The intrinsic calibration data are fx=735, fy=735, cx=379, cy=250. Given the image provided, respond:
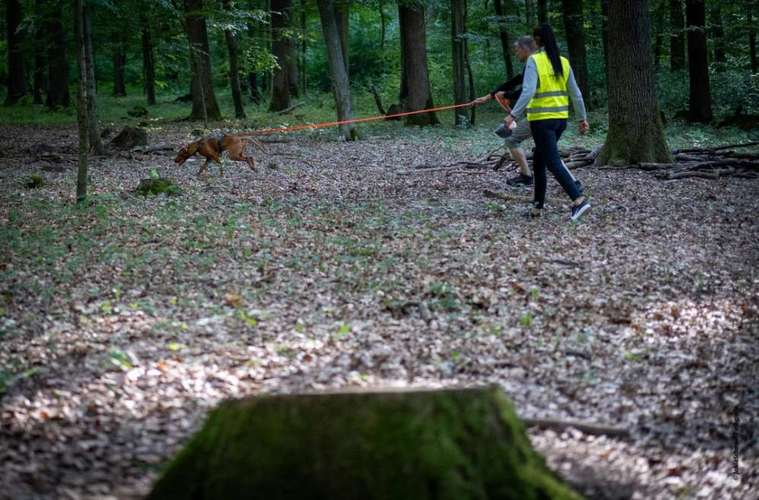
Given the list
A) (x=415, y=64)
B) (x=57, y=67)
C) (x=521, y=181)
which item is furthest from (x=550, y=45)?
(x=57, y=67)

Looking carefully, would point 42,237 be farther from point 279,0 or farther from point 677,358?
point 279,0

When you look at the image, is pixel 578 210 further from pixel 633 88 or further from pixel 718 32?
pixel 718 32

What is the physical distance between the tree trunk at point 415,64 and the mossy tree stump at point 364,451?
69.9ft

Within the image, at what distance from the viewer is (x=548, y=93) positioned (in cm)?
871

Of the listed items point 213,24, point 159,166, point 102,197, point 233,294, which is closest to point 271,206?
point 102,197

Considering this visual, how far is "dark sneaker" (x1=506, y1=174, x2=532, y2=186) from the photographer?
36.7ft

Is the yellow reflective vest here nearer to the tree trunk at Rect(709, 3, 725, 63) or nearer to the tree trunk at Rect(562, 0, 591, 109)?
the tree trunk at Rect(709, 3, 725, 63)

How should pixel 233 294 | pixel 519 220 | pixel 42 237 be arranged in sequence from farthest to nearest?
1. pixel 519 220
2. pixel 42 237
3. pixel 233 294

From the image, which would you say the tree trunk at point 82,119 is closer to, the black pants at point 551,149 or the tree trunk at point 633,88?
the black pants at point 551,149

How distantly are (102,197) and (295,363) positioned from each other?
721cm

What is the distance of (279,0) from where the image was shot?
86.9 feet

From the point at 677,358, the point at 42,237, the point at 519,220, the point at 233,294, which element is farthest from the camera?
the point at 519,220

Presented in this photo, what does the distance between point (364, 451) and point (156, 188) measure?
32.3ft

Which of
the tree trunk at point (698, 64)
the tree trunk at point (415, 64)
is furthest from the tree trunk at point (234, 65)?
the tree trunk at point (698, 64)
